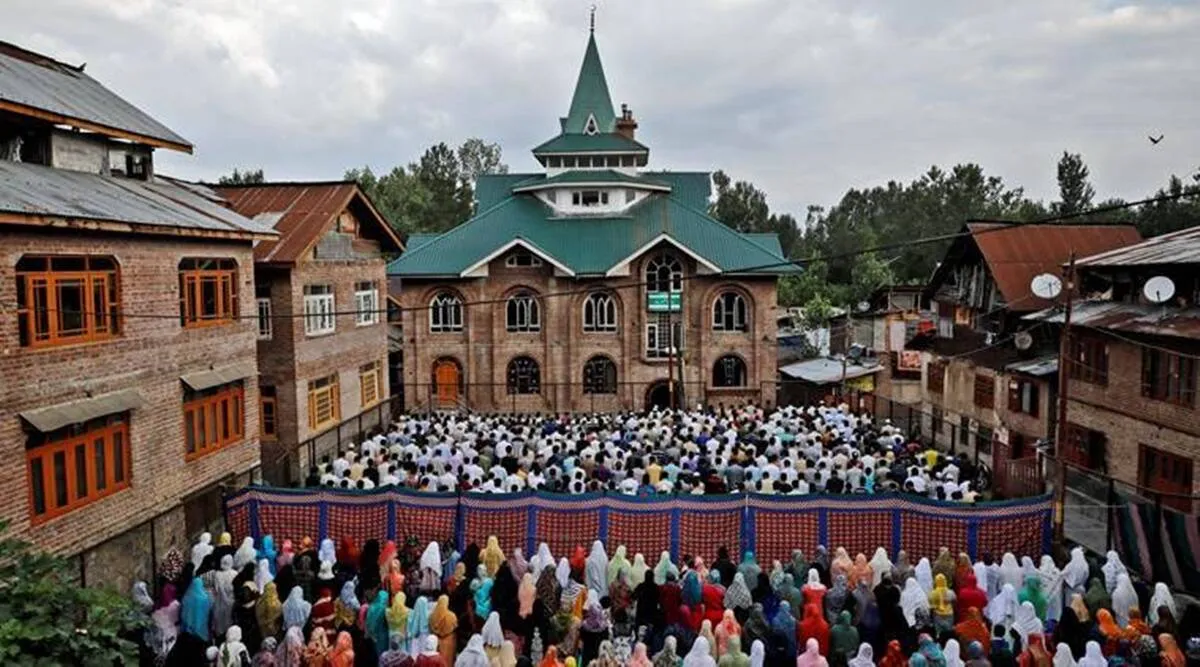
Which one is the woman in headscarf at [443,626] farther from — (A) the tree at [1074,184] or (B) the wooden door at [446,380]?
(A) the tree at [1074,184]

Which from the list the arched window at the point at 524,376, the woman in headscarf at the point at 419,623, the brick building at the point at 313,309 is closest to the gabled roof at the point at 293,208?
the brick building at the point at 313,309

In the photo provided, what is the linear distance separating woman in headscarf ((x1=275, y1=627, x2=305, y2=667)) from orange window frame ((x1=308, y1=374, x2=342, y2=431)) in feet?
47.5

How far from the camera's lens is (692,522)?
14.4 m

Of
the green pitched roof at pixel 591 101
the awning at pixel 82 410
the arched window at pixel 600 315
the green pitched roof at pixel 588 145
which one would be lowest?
the awning at pixel 82 410

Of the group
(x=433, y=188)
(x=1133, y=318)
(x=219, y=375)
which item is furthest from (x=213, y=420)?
(x=433, y=188)

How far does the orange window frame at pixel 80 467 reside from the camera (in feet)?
41.7

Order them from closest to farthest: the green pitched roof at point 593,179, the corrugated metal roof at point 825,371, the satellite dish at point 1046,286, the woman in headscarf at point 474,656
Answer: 1. the woman in headscarf at point 474,656
2. the satellite dish at point 1046,286
3. the corrugated metal roof at point 825,371
4. the green pitched roof at point 593,179

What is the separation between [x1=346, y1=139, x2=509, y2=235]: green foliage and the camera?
2640 inches

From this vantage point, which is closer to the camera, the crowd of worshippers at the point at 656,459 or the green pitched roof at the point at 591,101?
the crowd of worshippers at the point at 656,459

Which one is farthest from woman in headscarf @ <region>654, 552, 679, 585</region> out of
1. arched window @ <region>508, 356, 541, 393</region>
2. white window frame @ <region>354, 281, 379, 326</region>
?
arched window @ <region>508, 356, 541, 393</region>

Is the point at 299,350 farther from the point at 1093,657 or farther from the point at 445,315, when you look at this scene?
the point at 1093,657

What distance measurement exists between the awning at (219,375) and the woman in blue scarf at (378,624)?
24.3ft

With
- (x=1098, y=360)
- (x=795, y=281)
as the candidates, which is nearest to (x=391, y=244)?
(x=1098, y=360)

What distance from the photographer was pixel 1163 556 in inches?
522
